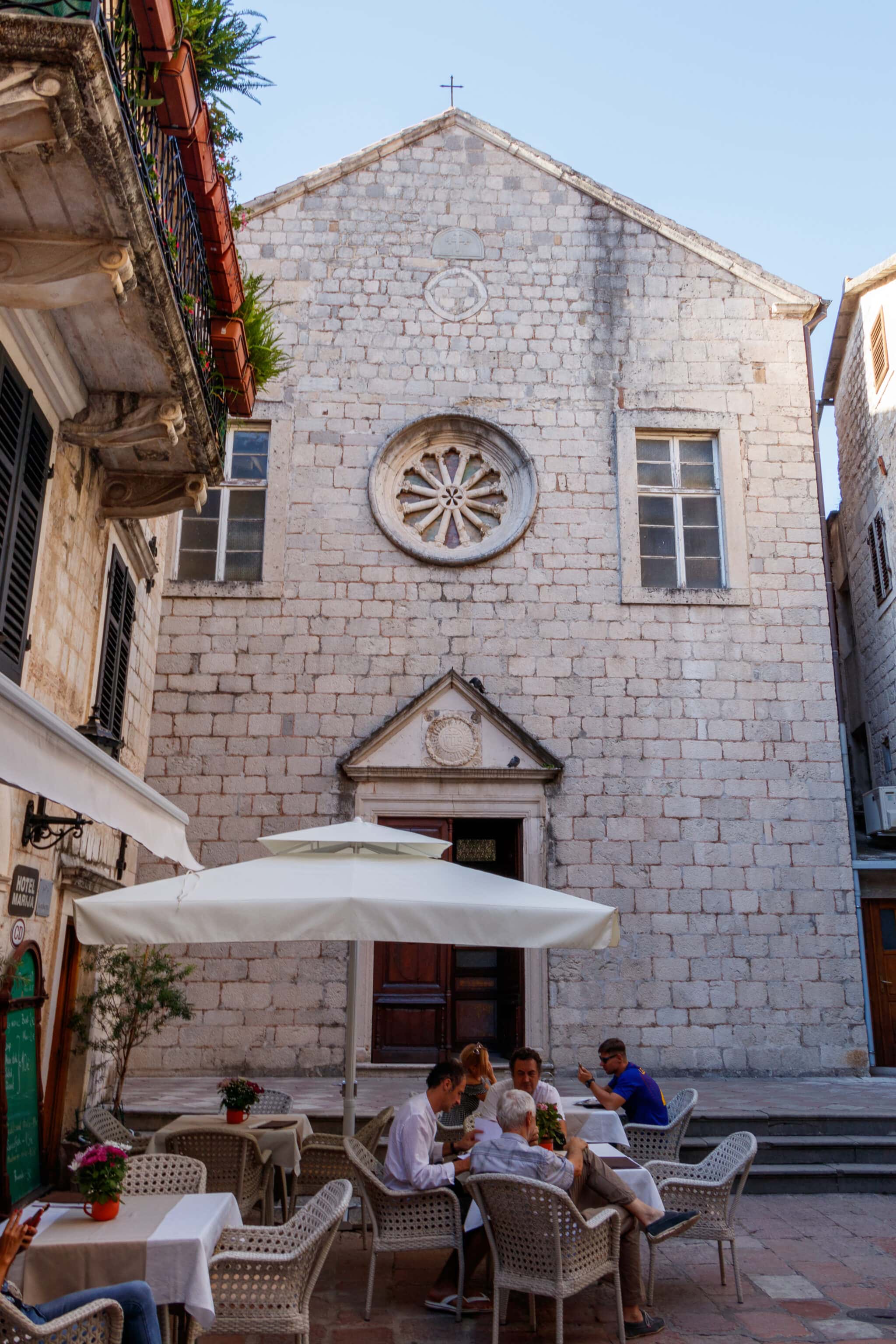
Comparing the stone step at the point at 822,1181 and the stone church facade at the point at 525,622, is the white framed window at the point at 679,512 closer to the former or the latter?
the stone church facade at the point at 525,622

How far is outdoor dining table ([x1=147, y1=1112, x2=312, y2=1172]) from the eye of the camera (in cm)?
577

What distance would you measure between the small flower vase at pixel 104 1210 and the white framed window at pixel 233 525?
802 cm

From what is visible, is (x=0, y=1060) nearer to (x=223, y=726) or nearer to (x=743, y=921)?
(x=223, y=726)

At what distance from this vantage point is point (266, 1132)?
5.99 m

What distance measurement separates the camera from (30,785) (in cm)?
342

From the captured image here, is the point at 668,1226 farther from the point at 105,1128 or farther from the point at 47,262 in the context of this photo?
the point at 47,262

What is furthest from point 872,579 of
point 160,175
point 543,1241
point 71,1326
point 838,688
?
point 71,1326

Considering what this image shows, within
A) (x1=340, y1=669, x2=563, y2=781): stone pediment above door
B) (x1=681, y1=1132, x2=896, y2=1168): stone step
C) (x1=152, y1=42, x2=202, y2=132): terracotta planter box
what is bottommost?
(x1=681, y1=1132, x2=896, y2=1168): stone step

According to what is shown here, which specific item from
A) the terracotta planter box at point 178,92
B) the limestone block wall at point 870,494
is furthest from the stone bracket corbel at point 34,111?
the limestone block wall at point 870,494

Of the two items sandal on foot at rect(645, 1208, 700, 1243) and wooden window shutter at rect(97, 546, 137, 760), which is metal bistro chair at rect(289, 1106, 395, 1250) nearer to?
sandal on foot at rect(645, 1208, 700, 1243)

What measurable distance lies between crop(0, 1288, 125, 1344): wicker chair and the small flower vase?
2.65 ft

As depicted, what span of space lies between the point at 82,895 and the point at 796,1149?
5.46 m

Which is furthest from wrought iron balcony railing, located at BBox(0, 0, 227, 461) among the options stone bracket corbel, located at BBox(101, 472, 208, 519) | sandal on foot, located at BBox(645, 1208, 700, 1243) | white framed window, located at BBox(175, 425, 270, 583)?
sandal on foot, located at BBox(645, 1208, 700, 1243)

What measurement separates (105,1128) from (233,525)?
711 cm
